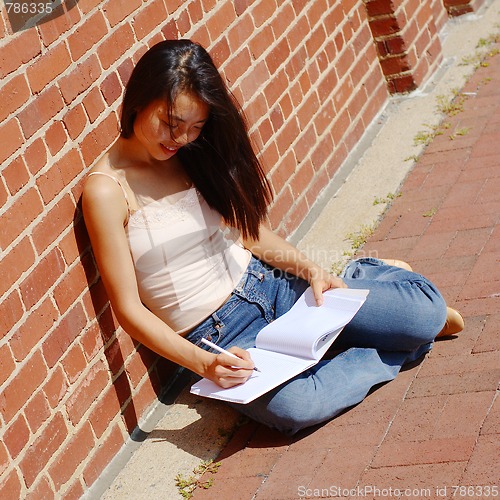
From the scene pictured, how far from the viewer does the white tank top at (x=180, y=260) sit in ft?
10.5

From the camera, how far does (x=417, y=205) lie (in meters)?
4.54

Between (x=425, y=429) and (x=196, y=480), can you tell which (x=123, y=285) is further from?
(x=425, y=429)

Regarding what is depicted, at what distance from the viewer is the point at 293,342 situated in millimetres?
3131

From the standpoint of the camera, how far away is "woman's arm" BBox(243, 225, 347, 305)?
346 cm

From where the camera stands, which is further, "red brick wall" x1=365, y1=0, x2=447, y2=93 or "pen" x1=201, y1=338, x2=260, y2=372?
"red brick wall" x1=365, y1=0, x2=447, y2=93

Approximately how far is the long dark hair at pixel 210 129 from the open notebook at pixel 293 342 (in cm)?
38

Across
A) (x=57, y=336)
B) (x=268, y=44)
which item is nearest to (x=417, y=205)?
(x=268, y=44)

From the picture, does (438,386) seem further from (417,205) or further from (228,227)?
(417,205)

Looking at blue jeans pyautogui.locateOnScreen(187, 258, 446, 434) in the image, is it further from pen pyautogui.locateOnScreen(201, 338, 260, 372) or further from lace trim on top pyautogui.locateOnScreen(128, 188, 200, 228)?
lace trim on top pyautogui.locateOnScreen(128, 188, 200, 228)

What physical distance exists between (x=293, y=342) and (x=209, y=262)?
1.43 feet

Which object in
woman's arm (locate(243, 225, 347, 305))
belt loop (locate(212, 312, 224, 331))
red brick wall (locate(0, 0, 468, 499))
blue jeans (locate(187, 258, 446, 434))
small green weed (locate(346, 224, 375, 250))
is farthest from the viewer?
small green weed (locate(346, 224, 375, 250))

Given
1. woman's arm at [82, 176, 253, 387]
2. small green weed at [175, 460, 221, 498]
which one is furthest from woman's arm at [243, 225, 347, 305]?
small green weed at [175, 460, 221, 498]

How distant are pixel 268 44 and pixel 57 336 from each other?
2011mm

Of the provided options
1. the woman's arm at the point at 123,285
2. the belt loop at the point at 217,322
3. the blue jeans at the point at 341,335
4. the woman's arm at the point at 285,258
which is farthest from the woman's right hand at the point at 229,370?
the woman's arm at the point at 285,258
